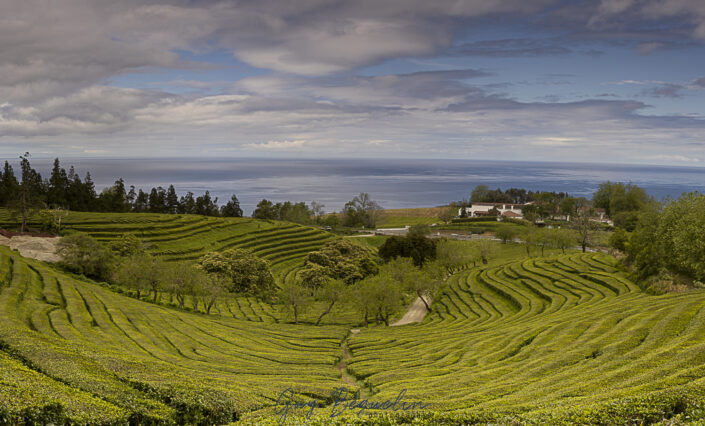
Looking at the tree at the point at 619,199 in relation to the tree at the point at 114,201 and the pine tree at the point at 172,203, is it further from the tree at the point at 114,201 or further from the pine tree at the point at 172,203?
the tree at the point at 114,201

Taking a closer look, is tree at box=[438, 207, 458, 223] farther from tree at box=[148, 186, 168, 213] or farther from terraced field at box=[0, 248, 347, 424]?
terraced field at box=[0, 248, 347, 424]

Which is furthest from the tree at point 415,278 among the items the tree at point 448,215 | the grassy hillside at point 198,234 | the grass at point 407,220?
the tree at point 448,215

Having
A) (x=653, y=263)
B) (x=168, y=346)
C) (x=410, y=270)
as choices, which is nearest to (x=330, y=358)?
(x=168, y=346)

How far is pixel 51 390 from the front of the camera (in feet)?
38.6

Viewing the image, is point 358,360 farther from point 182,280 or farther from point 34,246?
point 34,246

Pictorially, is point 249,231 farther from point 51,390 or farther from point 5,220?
point 51,390

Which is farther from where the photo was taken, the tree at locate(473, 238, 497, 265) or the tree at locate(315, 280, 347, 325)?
the tree at locate(473, 238, 497, 265)

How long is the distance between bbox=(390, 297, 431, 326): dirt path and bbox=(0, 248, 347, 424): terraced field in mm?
10816

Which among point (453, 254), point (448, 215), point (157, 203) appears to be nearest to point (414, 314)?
point (453, 254)

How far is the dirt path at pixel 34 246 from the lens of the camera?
6111 centimetres

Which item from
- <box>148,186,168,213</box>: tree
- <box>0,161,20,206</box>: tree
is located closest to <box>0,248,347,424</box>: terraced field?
<box>0,161,20,206</box>: tree

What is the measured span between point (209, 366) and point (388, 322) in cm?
3133

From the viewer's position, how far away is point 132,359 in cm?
1820

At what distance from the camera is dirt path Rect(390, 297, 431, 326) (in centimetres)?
5289
